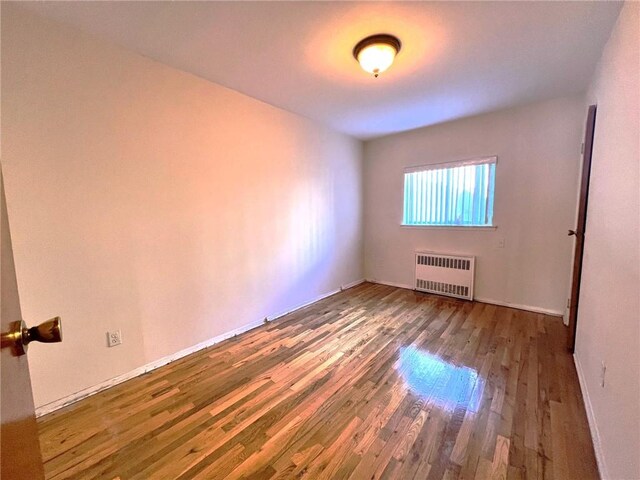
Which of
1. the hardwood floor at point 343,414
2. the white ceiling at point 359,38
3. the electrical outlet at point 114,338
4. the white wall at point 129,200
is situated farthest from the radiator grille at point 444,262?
the electrical outlet at point 114,338

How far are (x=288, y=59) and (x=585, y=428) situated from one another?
125 inches

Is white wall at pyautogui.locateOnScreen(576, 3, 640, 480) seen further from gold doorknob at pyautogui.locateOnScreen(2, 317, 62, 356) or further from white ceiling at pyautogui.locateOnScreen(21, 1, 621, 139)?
gold doorknob at pyautogui.locateOnScreen(2, 317, 62, 356)

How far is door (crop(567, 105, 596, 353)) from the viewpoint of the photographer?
85.8 inches

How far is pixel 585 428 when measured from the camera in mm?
1548

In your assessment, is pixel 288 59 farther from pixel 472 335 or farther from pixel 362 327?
pixel 472 335

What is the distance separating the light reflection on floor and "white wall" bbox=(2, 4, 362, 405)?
1694 millimetres

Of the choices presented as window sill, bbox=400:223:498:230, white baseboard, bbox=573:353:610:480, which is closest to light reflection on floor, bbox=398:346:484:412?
white baseboard, bbox=573:353:610:480

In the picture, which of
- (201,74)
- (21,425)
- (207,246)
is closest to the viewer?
(21,425)

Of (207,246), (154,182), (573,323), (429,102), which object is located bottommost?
(573,323)

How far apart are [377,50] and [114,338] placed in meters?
2.88

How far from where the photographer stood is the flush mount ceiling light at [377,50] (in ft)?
6.18

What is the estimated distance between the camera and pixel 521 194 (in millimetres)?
3273

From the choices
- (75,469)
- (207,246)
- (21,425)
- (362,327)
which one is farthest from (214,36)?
(362,327)

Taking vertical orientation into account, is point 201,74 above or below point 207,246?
above
